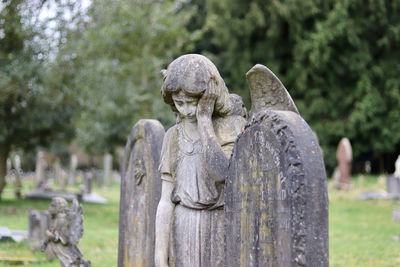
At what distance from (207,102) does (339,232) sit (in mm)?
10152

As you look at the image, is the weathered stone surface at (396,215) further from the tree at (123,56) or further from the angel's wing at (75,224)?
the angel's wing at (75,224)

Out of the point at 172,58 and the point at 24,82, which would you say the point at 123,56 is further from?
the point at 172,58

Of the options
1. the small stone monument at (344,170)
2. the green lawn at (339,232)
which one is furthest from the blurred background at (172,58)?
the small stone monument at (344,170)

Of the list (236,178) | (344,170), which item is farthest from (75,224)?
(344,170)

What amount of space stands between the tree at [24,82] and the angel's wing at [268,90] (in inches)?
543

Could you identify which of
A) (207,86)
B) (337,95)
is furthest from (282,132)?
(337,95)

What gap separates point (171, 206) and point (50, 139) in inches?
646

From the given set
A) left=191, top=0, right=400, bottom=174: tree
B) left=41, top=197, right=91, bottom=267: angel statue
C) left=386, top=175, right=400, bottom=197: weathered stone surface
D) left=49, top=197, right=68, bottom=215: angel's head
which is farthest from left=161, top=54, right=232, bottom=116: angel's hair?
left=191, top=0, right=400, bottom=174: tree

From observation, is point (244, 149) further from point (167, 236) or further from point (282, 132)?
point (167, 236)

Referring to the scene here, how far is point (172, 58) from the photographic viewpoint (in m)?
27.2

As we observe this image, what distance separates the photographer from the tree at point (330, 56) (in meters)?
28.5

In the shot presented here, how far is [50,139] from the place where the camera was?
19828 millimetres

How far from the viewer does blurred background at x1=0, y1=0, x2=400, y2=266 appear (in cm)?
1736

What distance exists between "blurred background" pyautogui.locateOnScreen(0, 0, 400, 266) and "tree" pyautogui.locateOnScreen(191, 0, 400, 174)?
0.22 feet
